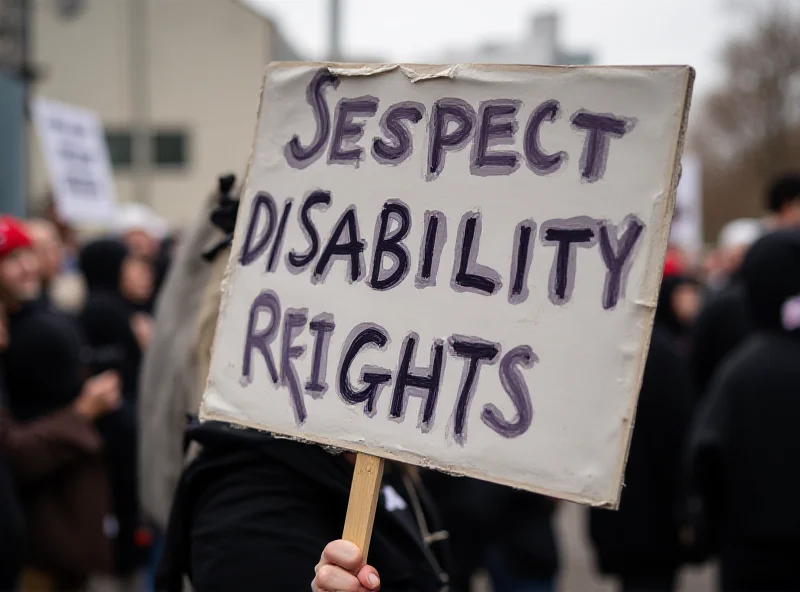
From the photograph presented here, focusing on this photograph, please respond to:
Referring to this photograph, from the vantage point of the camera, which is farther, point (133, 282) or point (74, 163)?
point (74, 163)

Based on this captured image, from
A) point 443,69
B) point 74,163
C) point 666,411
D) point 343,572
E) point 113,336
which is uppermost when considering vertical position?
point 443,69

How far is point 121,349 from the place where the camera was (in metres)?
4.88

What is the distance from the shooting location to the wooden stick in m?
1.54

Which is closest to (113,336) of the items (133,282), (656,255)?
(133,282)

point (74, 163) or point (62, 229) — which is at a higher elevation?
point (74, 163)

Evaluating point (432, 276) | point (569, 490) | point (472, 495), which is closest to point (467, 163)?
point (432, 276)

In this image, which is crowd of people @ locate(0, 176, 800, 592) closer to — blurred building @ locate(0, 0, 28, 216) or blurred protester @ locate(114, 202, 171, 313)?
blurred protester @ locate(114, 202, 171, 313)

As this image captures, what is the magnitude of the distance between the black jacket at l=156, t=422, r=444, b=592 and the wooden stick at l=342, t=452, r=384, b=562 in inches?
3.4

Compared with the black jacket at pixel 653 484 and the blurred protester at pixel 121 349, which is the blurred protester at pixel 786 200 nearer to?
the black jacket at pixel 653 484

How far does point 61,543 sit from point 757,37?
20.8 m

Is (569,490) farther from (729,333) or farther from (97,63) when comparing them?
(97,63)

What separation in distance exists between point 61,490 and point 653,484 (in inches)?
91.7

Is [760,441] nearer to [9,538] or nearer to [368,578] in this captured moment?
[368,578]

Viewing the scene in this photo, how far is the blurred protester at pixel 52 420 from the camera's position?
11.9 feet
